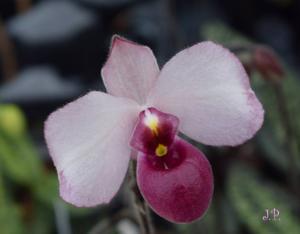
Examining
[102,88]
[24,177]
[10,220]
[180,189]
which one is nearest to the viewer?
[180,189]

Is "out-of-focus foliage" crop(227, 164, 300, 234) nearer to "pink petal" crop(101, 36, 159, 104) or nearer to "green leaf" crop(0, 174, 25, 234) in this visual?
"green leaf" crop(0, 174, 25, 234)

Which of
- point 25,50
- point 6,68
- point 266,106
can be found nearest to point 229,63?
point 266,106

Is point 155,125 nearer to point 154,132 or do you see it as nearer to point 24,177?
point 154,132

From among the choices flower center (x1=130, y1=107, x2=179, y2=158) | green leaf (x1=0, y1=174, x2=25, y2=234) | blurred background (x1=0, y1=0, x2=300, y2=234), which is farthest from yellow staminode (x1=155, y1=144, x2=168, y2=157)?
green leaf (x1=0, y1=174, x2=25, y2=234)

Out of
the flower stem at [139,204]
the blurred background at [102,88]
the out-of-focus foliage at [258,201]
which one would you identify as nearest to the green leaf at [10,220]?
the blurred background at [102,88]

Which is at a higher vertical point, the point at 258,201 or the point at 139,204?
the point at 139,204

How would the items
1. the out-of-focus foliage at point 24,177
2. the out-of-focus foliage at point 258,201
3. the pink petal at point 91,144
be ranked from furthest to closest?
1. the out-of-focus foliage at point 24,177
2. the out-of-focus foliage at point 258,201
3. the pink petal at point 91,144

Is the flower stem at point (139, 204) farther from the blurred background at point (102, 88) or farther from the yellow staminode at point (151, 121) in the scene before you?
the blurred background at point (102, 88)

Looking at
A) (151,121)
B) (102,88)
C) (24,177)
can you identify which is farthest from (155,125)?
(102,88)
